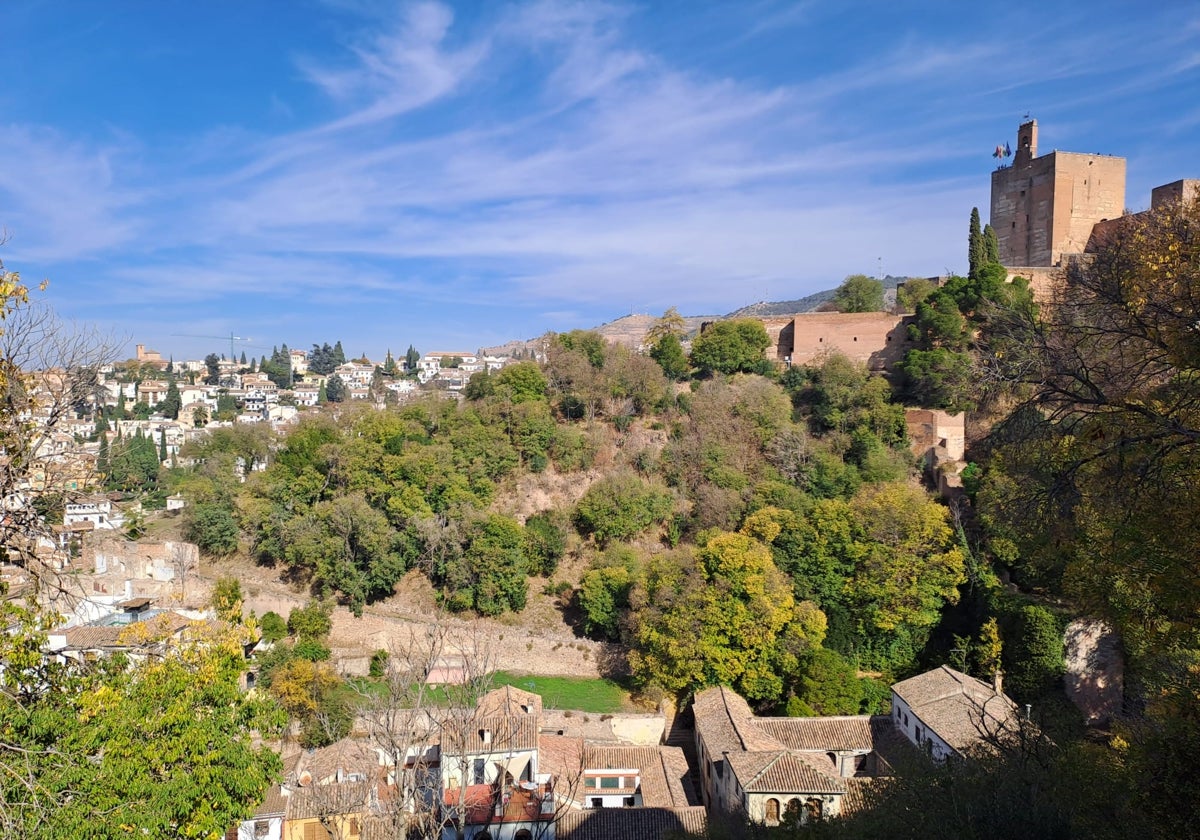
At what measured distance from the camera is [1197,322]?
5684 mm

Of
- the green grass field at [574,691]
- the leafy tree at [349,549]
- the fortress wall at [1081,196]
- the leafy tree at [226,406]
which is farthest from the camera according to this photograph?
the leafy tree at [226,406]

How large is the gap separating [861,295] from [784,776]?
24.9 metres

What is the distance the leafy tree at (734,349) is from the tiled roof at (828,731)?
16.4m

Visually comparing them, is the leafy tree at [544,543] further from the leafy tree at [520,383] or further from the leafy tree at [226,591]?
the leafy tree at [226,591]

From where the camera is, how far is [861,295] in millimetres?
33500

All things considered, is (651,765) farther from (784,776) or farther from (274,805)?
(274,805)

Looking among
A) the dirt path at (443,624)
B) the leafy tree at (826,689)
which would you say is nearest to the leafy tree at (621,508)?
the dirt path at (443,624)

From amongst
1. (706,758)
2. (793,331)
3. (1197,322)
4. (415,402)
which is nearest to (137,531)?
(1197,322)

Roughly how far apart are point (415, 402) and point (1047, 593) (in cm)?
2149

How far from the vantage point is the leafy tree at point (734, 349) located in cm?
3044

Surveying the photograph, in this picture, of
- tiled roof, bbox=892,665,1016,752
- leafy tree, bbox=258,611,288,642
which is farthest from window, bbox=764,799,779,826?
leafy tree, bbox=258,611,288,642

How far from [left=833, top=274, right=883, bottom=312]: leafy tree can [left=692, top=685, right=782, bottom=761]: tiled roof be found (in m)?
21.0

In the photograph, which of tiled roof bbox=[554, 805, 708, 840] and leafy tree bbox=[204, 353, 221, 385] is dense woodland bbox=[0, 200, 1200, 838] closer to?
tiled roof bbox=[554, 805, 708, 840]

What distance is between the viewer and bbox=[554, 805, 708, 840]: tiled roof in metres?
12.3
